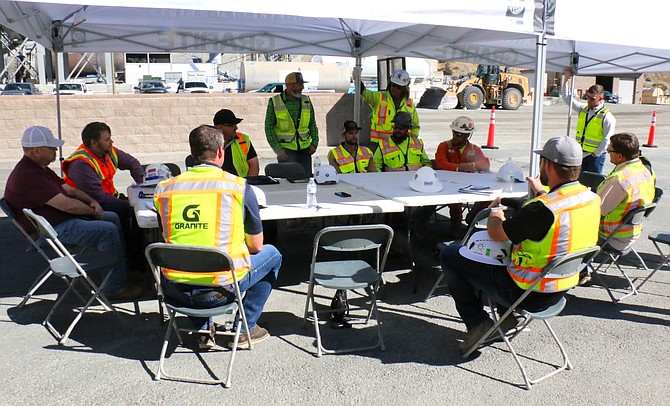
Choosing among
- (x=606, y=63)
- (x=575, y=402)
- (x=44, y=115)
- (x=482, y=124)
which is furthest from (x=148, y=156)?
(x=482, y=124)

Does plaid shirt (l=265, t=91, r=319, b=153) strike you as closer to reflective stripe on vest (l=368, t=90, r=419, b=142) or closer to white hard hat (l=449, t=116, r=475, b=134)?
reflective stripe on vest (l=368, t=90, r=419, b=142)

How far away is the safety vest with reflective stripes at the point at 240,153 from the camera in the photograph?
20.6ft

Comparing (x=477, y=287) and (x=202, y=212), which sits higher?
(x=202, y=212)

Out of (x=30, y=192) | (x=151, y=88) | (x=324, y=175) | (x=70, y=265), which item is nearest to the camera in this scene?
(x=70, y=265)

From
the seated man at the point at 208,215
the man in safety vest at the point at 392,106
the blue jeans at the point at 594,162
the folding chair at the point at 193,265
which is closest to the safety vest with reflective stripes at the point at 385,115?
the man in safety vest at the point at 392,106

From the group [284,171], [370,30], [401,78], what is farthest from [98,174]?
[370,30]

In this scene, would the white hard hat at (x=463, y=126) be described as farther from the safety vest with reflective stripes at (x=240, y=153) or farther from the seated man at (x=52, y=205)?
the seated man at (x=52, y=205)

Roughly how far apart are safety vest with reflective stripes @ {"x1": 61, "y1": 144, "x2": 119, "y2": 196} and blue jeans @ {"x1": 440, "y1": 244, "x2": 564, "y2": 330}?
3.08 meters

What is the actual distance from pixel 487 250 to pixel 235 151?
10.8 ft

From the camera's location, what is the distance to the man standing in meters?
5.96

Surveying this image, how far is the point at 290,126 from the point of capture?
736cm

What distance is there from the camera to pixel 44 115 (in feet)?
38.8

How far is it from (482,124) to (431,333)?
19059mm

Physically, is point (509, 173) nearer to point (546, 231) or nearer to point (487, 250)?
point (487, 250)
